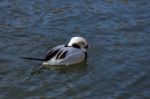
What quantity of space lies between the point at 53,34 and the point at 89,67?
2.03 m

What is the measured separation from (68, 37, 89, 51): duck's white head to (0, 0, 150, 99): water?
40 centimetres

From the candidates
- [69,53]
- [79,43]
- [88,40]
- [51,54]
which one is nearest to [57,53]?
[51,54]

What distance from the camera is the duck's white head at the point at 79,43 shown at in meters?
13.5

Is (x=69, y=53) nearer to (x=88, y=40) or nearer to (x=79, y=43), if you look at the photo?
(x=79, y=43)

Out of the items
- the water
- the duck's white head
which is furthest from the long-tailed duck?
the water

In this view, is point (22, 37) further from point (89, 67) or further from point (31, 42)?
point (89, 67)

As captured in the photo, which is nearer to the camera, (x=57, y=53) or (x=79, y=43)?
(x=57, y=53)

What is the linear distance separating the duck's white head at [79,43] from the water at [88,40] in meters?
0.40

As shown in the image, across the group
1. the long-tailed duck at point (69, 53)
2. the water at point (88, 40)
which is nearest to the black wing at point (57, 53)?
the long-tailed duck at point (69, 53)

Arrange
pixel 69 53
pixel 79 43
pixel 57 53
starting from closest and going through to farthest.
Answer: pixel 57 53 < pixel 69 53 < pixel 79 43

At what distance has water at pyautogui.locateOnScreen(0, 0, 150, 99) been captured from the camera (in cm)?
1201

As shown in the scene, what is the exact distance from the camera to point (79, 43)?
13602 millimetres

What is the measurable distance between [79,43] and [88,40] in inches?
42.6

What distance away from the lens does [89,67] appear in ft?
43.8
